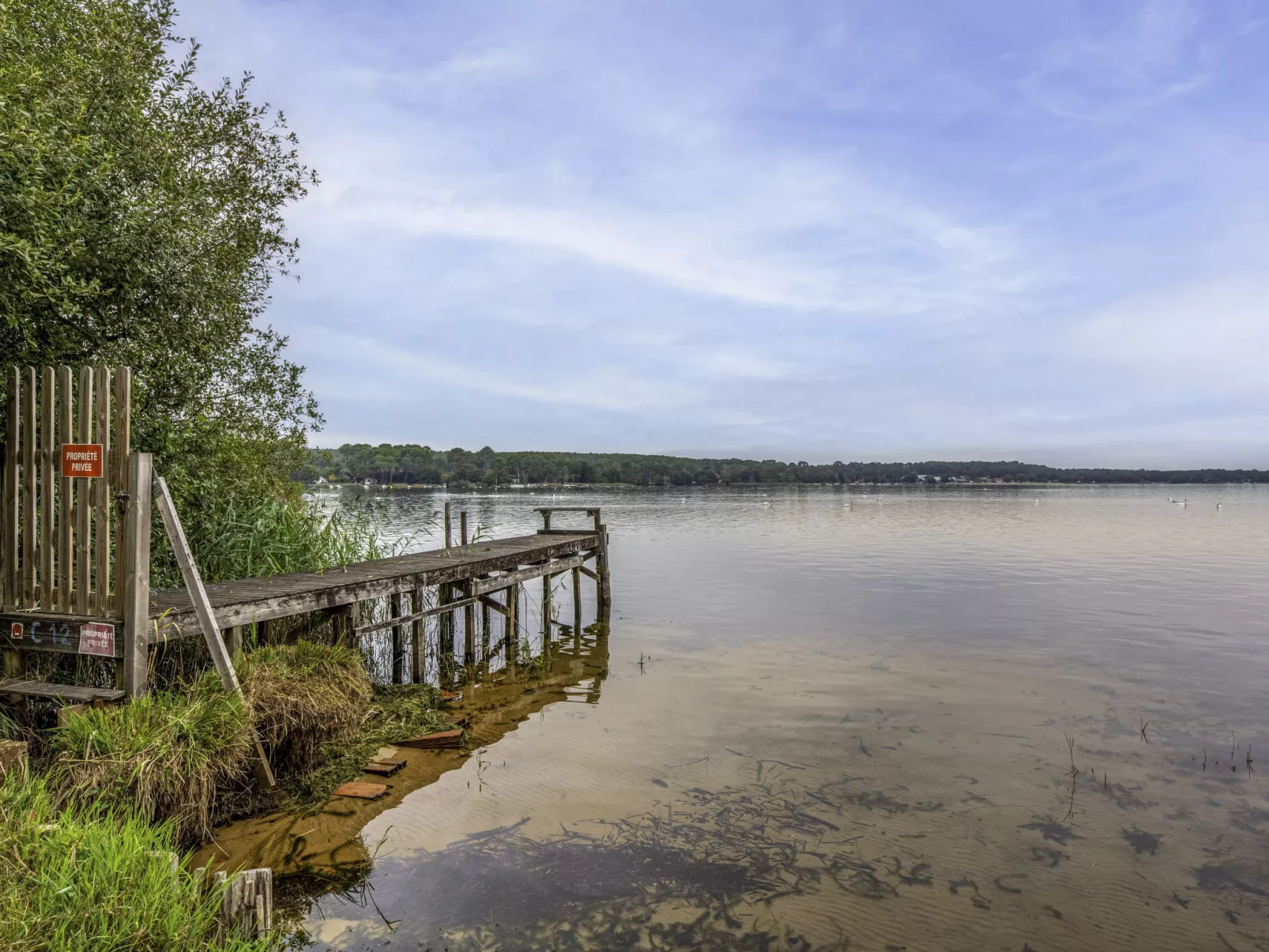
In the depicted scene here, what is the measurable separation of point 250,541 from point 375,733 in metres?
4.50

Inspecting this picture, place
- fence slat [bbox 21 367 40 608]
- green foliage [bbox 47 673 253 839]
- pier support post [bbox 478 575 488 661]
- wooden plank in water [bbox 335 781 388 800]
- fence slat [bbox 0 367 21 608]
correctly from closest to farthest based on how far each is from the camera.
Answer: green foliage [bbox 47 673 253 839]
fence slat [bbox 21 367 40 608]
fence slat [bbox 0 367 21 608]
wooden plank in water [bbox 335 781 388 800]
pier support post [bbox 478 575 488 661]

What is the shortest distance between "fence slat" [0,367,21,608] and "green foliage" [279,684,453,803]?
296 centimetres

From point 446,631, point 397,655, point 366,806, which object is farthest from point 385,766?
point 446,631

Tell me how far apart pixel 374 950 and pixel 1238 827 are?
8.07 m

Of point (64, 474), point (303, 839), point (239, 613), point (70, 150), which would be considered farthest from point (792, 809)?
point (70, 150)

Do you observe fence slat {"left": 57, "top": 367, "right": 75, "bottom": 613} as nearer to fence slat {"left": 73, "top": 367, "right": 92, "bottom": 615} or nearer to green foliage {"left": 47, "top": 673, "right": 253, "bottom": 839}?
fence slat {"left": 73, "top": 367, "right": 92, "bottom": 615}

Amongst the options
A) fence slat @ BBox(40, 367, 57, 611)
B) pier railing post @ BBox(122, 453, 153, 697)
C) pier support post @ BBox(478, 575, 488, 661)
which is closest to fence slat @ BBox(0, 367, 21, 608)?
fence slat @ BBox(40, 367, 57, 611)

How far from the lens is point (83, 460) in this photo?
21.4 ft

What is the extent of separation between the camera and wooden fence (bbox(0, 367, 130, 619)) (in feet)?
21.3

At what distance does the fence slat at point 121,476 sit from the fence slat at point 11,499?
3.52 ft

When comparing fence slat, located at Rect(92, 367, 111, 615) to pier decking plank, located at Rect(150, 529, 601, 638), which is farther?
pier decking plank, located at Rect(150, 529, 601, 638)

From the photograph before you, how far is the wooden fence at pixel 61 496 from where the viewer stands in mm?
6484

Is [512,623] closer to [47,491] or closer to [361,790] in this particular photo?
[361,790]

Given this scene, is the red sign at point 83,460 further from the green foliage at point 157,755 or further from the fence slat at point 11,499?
the green foliage at point 157,755
